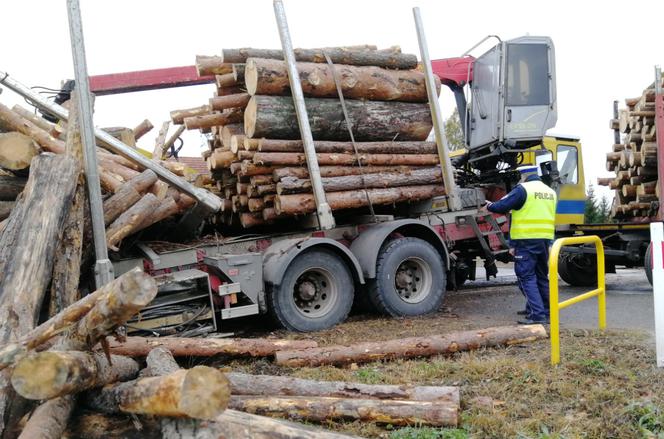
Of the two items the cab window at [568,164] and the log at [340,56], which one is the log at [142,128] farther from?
the cab window at [568,164]

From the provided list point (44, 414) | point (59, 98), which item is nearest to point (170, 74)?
point (59, 98)

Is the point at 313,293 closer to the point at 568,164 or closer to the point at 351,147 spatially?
the point at 351,147

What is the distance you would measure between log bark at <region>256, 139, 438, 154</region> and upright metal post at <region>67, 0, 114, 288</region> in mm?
2247

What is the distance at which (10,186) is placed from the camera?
255 inches

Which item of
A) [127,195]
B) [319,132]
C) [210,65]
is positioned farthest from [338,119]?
[127,195]

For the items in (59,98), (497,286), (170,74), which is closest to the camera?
(59,98)

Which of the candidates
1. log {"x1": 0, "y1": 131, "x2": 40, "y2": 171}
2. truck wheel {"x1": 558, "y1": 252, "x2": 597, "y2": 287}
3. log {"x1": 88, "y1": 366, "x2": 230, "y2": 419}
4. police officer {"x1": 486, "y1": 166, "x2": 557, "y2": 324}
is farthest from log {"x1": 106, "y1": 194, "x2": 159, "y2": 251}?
truck wheel {"x1": 558, "y1": 252, "x2": 597, "y2": 287}

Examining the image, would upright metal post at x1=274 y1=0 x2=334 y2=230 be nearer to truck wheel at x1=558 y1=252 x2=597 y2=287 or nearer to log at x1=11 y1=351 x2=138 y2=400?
log at x1=11 y1=351 x2=138 y2=400

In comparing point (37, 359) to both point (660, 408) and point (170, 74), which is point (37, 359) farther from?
point (170, 74)

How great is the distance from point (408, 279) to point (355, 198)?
4.29ft

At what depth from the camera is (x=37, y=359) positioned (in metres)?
3.17

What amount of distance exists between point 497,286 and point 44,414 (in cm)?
970

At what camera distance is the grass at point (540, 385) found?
3676 millimetres

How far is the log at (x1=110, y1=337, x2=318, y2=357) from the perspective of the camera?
516 cm
